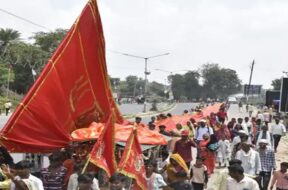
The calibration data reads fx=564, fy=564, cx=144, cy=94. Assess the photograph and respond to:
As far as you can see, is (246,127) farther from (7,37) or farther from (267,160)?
(7,37)

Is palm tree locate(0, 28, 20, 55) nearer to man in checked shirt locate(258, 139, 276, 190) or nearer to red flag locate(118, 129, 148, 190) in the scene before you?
man in checked shirt locate(258, 139, 276, 190)

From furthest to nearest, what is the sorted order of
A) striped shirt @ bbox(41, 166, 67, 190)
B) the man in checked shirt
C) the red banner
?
the man in checked shirt, the red banner, striped shirt @ bbox(41, 166, 67, 190)

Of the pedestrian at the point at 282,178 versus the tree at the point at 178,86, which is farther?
the tree at the point at 178,86

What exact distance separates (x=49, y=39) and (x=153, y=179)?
70.2 metres

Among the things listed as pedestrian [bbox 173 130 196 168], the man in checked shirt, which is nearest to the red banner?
pedestrian [bbox 173 130 196 168]

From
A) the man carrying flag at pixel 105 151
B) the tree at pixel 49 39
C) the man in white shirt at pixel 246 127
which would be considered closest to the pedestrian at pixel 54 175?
the man carrying flag at pixel 105 151

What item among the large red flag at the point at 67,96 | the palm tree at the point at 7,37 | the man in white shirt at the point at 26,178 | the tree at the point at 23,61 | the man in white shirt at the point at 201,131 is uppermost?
the palm tree at the point at 7,37

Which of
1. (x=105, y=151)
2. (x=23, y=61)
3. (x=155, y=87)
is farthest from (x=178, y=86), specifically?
(x=105, y=151)

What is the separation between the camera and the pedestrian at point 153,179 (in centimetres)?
725

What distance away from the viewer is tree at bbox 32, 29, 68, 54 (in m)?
75.7

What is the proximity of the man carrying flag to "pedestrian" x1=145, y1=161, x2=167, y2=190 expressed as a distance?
1.60ft

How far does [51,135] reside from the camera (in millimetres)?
7676

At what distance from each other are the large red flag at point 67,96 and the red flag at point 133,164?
116 centimetres

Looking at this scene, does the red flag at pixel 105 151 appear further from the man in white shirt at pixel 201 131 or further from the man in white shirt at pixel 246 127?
the man in white shirt at pixel 246 127
